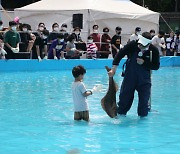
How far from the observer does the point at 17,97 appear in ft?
40.3

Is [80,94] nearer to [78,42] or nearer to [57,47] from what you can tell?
[57,47]

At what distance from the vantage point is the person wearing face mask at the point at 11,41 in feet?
62.0

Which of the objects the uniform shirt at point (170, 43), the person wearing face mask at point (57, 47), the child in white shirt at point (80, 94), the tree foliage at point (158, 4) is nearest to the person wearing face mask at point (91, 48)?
the person wearing face mask at point (57, 47)

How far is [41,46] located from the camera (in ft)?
66.7

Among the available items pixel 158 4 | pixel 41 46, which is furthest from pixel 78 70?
pixel 158 4

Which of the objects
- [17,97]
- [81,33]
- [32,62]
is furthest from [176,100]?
[81,33]

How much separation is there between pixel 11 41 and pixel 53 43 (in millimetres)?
1965

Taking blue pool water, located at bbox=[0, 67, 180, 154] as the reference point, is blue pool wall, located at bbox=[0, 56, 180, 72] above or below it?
below

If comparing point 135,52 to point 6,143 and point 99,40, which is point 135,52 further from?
point 99,40

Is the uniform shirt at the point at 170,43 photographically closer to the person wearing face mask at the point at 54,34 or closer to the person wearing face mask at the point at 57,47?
the person wearing face mask at the point at 54,34

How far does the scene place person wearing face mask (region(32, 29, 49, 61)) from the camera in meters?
20.2

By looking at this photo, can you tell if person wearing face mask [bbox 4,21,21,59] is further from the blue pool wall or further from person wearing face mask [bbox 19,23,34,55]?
person wearing face mask [bbox 19,23,34,55]

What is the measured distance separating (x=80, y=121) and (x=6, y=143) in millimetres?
1824

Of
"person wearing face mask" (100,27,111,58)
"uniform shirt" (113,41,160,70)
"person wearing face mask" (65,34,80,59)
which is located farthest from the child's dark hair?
"person wearing face mask" (100,27,111,58)
